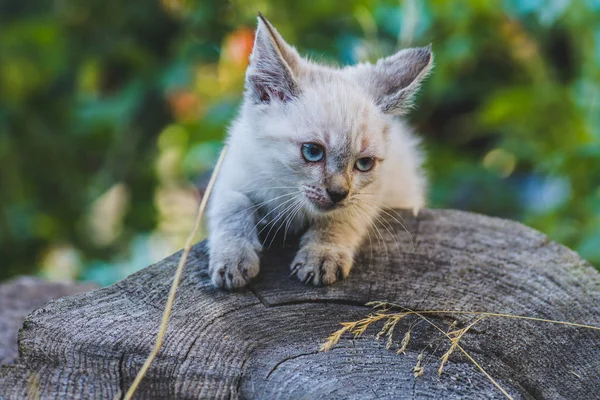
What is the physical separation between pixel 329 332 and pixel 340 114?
0.89 m

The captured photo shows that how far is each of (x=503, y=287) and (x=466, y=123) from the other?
393cm

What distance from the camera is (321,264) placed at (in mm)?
2443

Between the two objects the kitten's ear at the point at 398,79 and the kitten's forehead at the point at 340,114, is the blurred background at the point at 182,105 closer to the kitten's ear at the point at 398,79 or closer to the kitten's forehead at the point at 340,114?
the kitten's ear at the point at 398,79

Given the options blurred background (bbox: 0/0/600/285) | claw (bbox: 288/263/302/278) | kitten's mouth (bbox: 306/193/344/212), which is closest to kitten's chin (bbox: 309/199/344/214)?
kitten's mouth (bbox: 306/193/344/212)

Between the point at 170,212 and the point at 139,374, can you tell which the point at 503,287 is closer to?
the point at 139,374

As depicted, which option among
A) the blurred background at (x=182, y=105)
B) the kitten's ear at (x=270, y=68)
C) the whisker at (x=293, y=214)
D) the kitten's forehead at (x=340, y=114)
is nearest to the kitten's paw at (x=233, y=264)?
the whisker at (x=293, y=214)

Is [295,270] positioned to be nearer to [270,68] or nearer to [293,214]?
[293,214]

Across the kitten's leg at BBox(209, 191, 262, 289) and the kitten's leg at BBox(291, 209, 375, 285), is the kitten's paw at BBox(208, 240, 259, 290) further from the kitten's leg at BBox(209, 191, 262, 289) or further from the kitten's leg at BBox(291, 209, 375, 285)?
the kitten's leg at BBox(291, 209, 375, 285)

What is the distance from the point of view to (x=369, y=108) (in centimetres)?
270

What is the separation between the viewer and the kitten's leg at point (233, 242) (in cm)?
235

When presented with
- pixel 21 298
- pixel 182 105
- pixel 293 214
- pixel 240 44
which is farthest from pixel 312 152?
pixel 182 105

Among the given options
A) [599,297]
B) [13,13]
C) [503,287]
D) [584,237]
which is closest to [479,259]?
[503,287]

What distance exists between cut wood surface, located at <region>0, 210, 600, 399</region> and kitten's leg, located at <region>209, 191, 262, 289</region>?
5cm

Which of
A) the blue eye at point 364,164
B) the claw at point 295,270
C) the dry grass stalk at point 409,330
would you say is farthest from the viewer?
the blue eye at point 364,164
